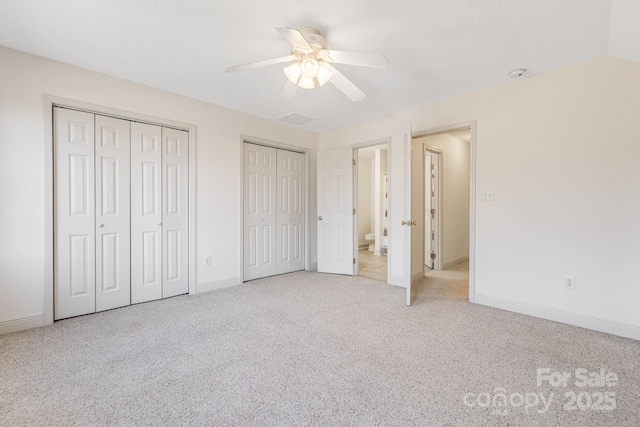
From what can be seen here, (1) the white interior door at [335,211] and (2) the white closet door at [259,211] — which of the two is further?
(1) the white interior door at [335,211]

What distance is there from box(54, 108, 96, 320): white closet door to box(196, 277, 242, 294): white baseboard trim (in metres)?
1.08

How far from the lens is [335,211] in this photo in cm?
463

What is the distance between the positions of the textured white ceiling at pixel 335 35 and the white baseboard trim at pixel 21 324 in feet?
7.92

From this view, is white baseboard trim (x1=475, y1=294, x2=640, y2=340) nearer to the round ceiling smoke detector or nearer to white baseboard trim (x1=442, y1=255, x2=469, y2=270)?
white baseboard trim (x1=442, y1=255, x2=469, y2=270)

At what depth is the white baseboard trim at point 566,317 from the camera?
2.33m

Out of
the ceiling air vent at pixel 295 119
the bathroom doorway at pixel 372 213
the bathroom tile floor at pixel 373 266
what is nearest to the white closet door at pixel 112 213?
the ceiling air vent at pixel 295 119

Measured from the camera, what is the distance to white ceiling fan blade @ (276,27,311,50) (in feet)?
5.90

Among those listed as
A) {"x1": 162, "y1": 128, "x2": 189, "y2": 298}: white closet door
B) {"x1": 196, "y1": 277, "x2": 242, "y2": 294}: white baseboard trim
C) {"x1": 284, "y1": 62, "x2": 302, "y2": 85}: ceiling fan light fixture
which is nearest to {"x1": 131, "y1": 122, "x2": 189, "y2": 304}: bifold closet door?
{"x1": 162, "y1": 128, "x2": 189, "y2": 298}: white closet door

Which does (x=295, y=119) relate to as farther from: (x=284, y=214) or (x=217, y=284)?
(x=217, y=284)

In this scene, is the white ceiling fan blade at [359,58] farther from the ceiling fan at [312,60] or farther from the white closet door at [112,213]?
the white closet door at [112,213]

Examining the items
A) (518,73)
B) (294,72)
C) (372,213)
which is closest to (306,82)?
(294,72)

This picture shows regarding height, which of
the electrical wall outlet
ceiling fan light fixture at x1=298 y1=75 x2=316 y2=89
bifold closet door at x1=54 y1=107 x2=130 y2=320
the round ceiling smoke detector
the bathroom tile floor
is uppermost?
the round ceiling smoke detector

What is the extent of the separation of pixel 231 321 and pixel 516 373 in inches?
92.0

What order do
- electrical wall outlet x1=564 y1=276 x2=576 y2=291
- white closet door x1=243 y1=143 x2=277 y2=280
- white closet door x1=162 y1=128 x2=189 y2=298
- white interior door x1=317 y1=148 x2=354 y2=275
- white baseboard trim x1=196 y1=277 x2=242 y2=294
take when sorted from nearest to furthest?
electrical wall outlet x1=564 y1=276 x2=576 y2=291
white closet door x1=162 y1=128 x2=189 y2=298
white baseboard trim x1=196 y1=277 x2=242 y2=294
white closet door x1=243 y1=143 x2=277 y2=280
white interior door x1=317 y1=148 x2=354 y2=275
